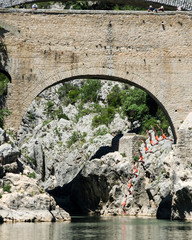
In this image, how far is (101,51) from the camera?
24.6 m

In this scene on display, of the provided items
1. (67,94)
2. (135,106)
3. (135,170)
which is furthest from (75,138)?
(67,94)

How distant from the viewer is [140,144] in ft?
112

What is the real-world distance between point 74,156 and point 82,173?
3.56 m

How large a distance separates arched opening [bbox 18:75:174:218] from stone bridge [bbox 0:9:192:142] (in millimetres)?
1281

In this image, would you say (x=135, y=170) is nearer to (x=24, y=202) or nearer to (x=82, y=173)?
(x=82, y=173)

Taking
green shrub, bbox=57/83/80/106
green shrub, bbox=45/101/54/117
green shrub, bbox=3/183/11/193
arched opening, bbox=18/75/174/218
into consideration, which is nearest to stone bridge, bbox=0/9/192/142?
arched opening, bbox=18/75/174/218

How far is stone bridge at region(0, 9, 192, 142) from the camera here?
79.7 feet

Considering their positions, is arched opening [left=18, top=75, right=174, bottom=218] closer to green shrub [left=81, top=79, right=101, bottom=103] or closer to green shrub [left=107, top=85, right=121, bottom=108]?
green shrub [left=81, top=79, right=101, bottom=103]

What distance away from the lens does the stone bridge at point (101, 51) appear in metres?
24.3

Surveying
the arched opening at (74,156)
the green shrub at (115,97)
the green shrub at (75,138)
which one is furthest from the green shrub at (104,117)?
the green shrub at (75,138)

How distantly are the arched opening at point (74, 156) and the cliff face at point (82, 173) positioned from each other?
5 cm

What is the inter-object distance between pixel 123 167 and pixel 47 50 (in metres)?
10.8

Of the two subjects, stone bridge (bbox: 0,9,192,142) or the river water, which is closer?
the river water

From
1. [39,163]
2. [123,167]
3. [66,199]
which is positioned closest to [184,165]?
[123,167]
